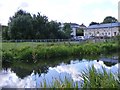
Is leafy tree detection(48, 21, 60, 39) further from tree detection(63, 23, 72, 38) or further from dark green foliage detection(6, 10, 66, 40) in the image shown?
tree detection(63, 23, 72, 38)

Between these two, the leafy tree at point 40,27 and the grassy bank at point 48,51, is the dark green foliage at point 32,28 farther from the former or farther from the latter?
the grassy bank at point 48,51

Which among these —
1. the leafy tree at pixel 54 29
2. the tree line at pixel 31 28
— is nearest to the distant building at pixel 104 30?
the tree line at pixel 31 28

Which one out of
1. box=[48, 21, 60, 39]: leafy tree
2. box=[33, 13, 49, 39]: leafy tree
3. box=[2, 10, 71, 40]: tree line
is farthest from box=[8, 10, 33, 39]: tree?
box=[48, 21, 60, 39]: leafy tree

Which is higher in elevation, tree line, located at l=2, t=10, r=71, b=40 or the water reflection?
tree line, located at l=2, t=10, r=71, b=40

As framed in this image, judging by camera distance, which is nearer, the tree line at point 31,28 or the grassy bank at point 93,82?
the grassy bank at point 93,82

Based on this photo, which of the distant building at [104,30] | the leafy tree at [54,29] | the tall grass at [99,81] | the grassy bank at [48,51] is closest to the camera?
the tall grass at [99,81]

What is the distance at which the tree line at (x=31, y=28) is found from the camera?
118 ft

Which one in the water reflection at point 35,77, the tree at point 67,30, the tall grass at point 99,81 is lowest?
the water reflection at point 35,77

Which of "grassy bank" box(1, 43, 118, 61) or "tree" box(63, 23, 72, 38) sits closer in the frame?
"grassy bank" box(1, 43, 118, 61)

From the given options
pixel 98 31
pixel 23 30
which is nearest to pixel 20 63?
pixel 23 30

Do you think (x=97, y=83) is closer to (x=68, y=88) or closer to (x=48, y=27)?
(x=68, y=88)

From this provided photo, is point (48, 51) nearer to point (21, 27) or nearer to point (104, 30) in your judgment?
point (21, 27)

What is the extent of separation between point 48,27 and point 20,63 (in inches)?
908

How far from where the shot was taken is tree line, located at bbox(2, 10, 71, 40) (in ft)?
118
